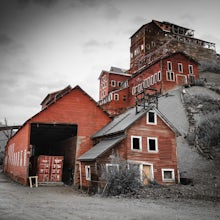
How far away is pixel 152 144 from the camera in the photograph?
77.4ft

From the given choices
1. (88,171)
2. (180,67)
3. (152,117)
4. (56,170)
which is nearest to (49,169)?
(56,170)

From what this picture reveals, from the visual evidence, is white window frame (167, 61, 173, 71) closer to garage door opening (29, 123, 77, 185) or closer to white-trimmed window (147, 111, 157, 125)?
garage door opening (29, 123, 77, 185)

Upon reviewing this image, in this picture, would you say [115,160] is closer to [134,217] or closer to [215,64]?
[134,217]

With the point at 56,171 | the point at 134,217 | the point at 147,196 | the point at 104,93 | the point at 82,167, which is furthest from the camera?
the point at 104,93

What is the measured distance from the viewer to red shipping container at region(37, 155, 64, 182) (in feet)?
83.8

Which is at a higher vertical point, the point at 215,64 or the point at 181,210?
the point at 215,64

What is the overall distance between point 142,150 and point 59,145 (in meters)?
16.5

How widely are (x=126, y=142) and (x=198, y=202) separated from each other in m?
8.75

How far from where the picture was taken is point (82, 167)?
24484 mm

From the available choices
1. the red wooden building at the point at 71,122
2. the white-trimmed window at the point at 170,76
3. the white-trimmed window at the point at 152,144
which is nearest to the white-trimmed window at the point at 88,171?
Result: the red wooden building at the point at 71,122

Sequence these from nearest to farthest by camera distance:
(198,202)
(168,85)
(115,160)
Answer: (198,202)
(115,160)
(168,85)

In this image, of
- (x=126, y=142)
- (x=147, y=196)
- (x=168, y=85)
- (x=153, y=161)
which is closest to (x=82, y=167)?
(x=126, y=142)

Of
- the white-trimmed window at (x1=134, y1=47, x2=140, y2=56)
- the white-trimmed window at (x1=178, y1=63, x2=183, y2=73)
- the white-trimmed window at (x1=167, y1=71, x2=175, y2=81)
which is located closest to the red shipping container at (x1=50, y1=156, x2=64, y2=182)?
the white-trimmed window at (x1=167, y1=71, x2=175, y2=81)

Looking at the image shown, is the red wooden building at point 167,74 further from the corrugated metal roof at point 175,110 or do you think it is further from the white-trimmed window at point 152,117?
the white-trimmed window at point 152,117
